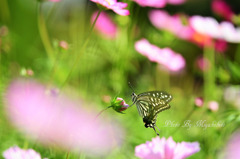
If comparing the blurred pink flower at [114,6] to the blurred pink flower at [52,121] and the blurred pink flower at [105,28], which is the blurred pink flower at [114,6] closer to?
the blurred pink flower at [52,121]

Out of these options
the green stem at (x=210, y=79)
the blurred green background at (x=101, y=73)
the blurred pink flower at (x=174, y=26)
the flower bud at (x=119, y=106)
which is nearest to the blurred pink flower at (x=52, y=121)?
the blurred green background at (x=101, y=73)

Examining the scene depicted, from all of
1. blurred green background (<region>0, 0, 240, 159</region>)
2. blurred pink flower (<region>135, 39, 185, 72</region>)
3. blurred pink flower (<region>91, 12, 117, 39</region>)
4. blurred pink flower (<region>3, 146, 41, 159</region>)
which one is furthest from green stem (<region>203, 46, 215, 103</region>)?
blurred pink flower (<region>3, 146, 41, 159</region>)

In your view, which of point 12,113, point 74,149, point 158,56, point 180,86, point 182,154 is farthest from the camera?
point 180,86

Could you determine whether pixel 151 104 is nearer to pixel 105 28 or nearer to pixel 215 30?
pixel 215 30

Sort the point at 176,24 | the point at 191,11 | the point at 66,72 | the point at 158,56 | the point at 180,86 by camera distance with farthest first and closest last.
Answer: the point at 191,11 < the point at 180,86 < the point at 176,24 < the point at 66,72 < the point at 158,56

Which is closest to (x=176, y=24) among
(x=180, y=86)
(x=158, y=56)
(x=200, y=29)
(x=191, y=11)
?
(x=200, y=29)

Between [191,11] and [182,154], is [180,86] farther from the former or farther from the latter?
[182,154]
